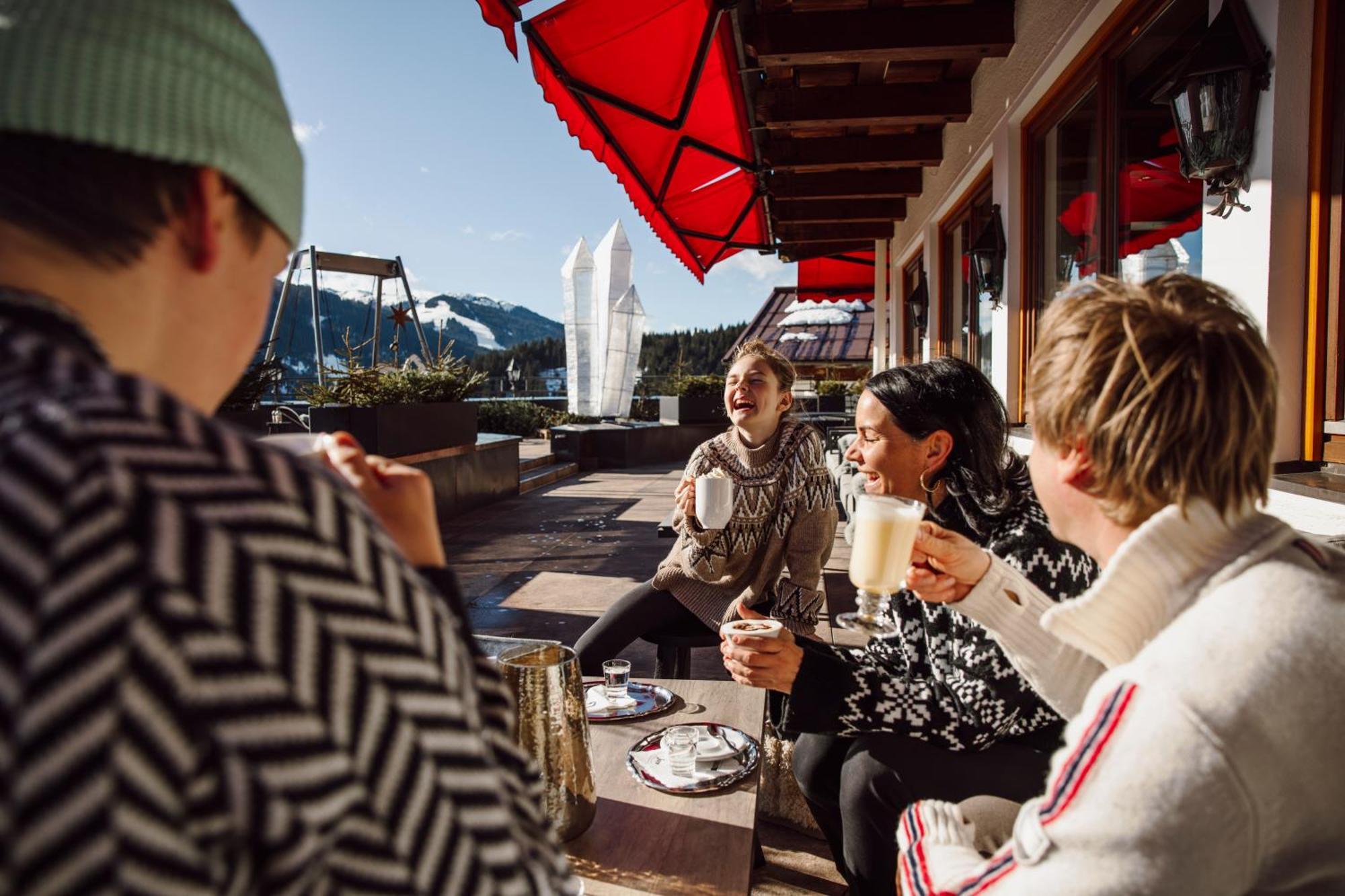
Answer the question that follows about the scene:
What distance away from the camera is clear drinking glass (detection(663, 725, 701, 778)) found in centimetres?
144

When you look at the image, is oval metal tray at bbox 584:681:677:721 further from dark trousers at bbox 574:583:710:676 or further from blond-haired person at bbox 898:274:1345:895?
dark trousers at bbox 574:583:710:676

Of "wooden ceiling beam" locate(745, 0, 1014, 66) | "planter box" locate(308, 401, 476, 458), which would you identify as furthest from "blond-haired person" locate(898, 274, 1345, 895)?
"planter box" locate(308, 401, 476, 458)

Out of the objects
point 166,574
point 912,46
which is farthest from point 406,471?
point 912,46

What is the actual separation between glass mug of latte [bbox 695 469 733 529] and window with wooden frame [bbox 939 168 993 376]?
290cm

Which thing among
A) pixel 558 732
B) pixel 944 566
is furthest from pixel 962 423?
pixel 558 732

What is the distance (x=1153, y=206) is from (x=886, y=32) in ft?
5.31

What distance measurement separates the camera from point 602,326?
13117 millimetres

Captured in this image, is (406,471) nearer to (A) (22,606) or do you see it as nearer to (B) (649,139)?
(A) (22,606)

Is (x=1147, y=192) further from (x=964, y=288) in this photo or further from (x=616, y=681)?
(x=964, y=288)

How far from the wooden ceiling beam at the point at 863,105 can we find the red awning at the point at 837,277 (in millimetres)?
5658

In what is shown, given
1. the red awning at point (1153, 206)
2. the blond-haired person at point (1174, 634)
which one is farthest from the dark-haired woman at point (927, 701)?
the red awning at point (1153, 206)

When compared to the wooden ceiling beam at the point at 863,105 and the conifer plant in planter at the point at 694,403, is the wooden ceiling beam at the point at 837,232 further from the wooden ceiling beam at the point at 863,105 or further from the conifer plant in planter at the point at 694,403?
the conifer plant in planter at the point at 694,403

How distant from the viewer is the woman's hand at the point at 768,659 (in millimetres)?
1629

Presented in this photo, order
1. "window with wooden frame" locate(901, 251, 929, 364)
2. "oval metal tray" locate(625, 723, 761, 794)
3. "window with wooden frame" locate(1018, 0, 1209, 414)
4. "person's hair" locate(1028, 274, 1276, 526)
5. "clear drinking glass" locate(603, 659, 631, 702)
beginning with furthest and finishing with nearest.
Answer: "window with wooden frame" locate(901, 251, 929, 364), "window with wooden frame" locate(1018, 0, 1209, 414), "clear drinking glass" locate(603, 659, 631, 702), "oval metal tray" locate(625, 723, 761, 794), "person's hair" locate(1028, 274, 1276, 526)
